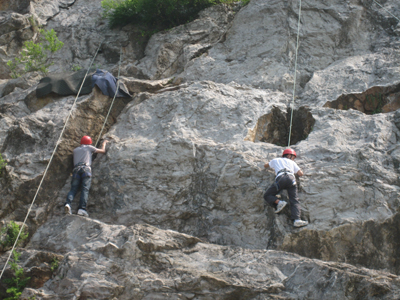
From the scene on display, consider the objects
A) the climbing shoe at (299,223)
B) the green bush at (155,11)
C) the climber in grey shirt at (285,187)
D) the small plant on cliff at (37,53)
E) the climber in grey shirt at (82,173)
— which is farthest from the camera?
the green bush at (155,11)

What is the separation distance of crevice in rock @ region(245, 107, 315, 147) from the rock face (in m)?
0.03

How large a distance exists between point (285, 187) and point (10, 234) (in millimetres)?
4212

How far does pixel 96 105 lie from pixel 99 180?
1.90m

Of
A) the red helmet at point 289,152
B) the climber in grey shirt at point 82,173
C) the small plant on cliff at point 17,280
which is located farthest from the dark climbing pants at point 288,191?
the small plant on cliff at point 17,280

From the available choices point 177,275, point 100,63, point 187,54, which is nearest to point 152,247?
point 177,275

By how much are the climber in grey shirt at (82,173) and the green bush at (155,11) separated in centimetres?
544

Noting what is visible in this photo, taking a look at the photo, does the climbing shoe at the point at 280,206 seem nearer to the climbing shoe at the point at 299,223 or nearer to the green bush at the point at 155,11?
the climbing shoe at the point at 299,223

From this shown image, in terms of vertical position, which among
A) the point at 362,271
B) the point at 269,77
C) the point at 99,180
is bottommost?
the point at 99,180

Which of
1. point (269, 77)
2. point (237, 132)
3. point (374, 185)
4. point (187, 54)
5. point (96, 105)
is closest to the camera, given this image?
point (374, 185)

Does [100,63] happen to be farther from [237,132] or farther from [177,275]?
[177,275]

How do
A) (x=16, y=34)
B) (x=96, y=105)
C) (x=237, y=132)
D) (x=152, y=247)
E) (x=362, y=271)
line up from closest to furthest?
(x=362, y=271) → (x=152, y=247) → (x=237, y=132) → (x=96, y=105) → (x=16, y=34)

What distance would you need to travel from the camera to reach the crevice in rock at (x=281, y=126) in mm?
7805

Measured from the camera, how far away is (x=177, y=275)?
5.07 m

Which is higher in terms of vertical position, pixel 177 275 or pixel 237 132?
pixel 237 132
